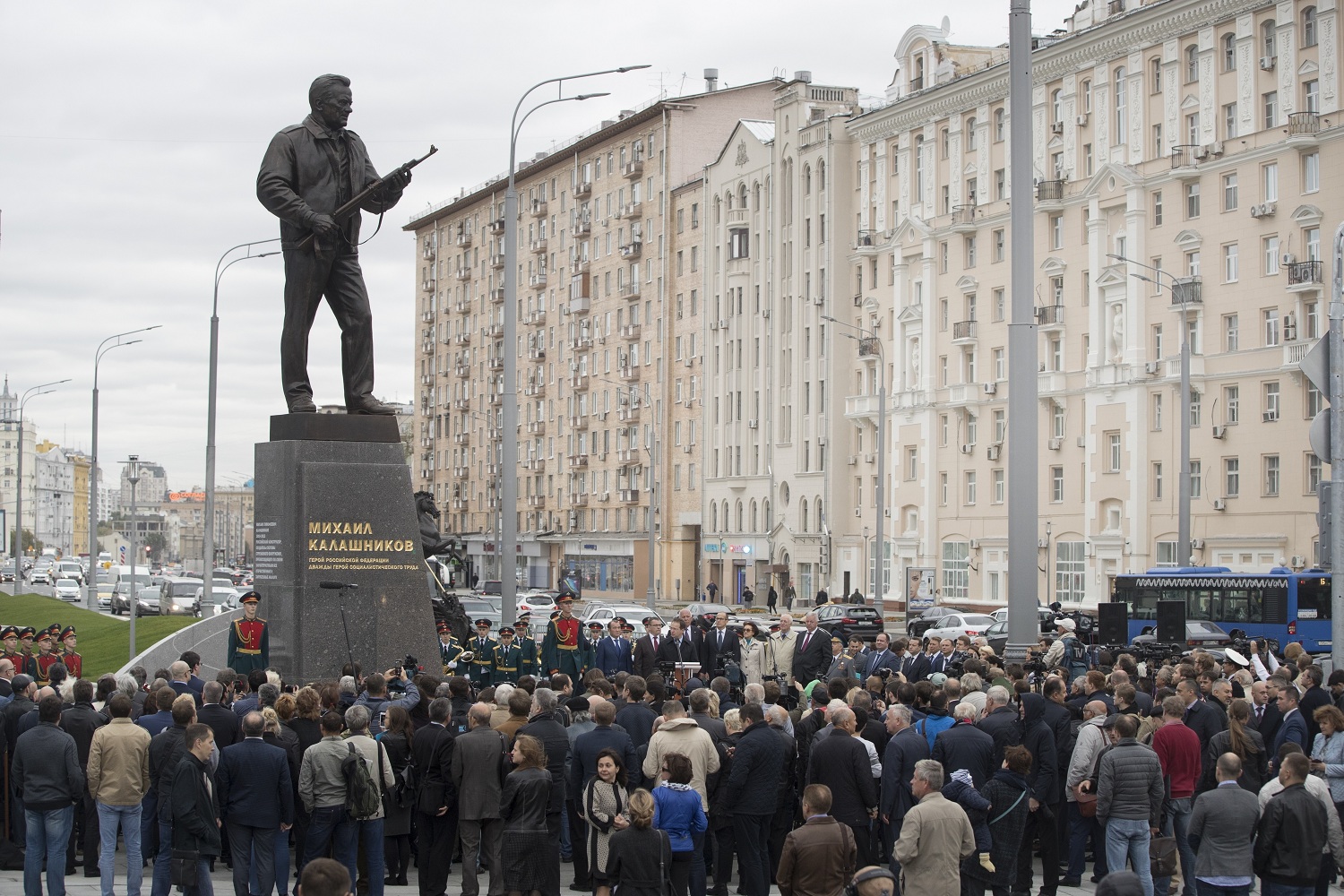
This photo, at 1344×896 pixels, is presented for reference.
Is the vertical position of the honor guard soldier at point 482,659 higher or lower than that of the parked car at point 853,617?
higher

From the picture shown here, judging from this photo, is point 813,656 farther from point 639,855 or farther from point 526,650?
point 639,855

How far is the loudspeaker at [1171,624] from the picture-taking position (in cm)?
3234

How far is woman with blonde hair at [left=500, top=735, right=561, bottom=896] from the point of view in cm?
1066

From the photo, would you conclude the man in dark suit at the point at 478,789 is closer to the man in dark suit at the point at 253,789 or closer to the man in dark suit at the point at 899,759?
the man in dark suit at the point at 253,789

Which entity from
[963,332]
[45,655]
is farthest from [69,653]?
[963,332]

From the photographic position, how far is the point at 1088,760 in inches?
483

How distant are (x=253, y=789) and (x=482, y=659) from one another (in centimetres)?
952

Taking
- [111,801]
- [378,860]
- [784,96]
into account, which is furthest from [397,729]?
[784,96]

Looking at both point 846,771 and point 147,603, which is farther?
point 147,603

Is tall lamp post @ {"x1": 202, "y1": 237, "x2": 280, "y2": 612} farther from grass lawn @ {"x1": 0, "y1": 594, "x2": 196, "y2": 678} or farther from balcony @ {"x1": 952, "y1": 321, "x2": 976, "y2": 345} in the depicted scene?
balcony @ {"x1": 952, "y1": 321, "x2": 976, "y2": 345}

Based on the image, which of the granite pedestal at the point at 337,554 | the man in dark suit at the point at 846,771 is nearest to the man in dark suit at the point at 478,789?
the man in dark suit at the point at 846,771

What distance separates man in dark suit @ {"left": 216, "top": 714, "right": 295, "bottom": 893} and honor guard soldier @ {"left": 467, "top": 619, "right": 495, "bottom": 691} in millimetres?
9275

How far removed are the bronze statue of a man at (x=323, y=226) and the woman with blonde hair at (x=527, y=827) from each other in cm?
738

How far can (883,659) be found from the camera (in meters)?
19.0
